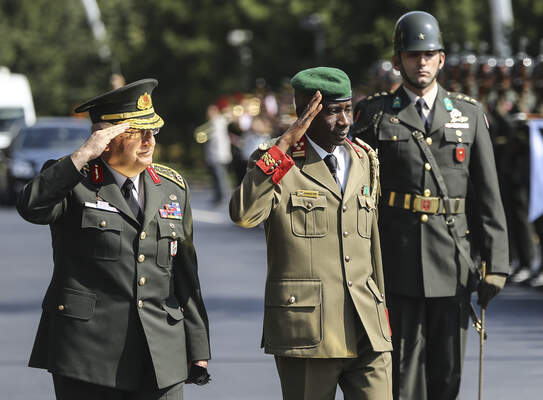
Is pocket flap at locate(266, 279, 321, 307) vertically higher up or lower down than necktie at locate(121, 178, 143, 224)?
lower down

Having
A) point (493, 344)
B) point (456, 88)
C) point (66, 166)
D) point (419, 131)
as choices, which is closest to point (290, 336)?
point (66, 166)

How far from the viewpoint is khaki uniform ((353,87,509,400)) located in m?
6.11

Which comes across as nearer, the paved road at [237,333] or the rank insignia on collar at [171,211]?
the rank insignia on collar at [171,211]

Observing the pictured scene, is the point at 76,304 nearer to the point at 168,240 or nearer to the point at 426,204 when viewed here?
the point at 168,240

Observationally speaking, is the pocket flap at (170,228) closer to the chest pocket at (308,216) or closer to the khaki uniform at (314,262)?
the khaki uniform at (314,262)

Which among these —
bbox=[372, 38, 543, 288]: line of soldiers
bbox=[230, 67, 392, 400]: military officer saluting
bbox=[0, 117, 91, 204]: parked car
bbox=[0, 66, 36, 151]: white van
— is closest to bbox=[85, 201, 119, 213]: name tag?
bbox=[230, 67, 392, 400]: military officer saluting

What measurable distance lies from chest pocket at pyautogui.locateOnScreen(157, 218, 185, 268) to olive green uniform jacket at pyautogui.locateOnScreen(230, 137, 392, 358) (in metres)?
0.21

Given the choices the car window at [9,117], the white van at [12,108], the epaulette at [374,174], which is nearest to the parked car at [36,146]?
the white van at [12,108]

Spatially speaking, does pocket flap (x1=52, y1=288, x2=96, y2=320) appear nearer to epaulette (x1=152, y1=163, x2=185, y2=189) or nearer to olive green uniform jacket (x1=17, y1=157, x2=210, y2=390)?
olive green uniform jacket (x1=17, y1=157, x2=210, y2=390)

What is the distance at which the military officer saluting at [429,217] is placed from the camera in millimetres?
6105

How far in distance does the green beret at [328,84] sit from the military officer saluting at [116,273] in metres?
0.56

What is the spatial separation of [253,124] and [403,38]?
18.6 meters

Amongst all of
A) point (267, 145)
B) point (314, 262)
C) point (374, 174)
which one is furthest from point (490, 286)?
point (267, 145)

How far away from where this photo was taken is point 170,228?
4.95 meters
